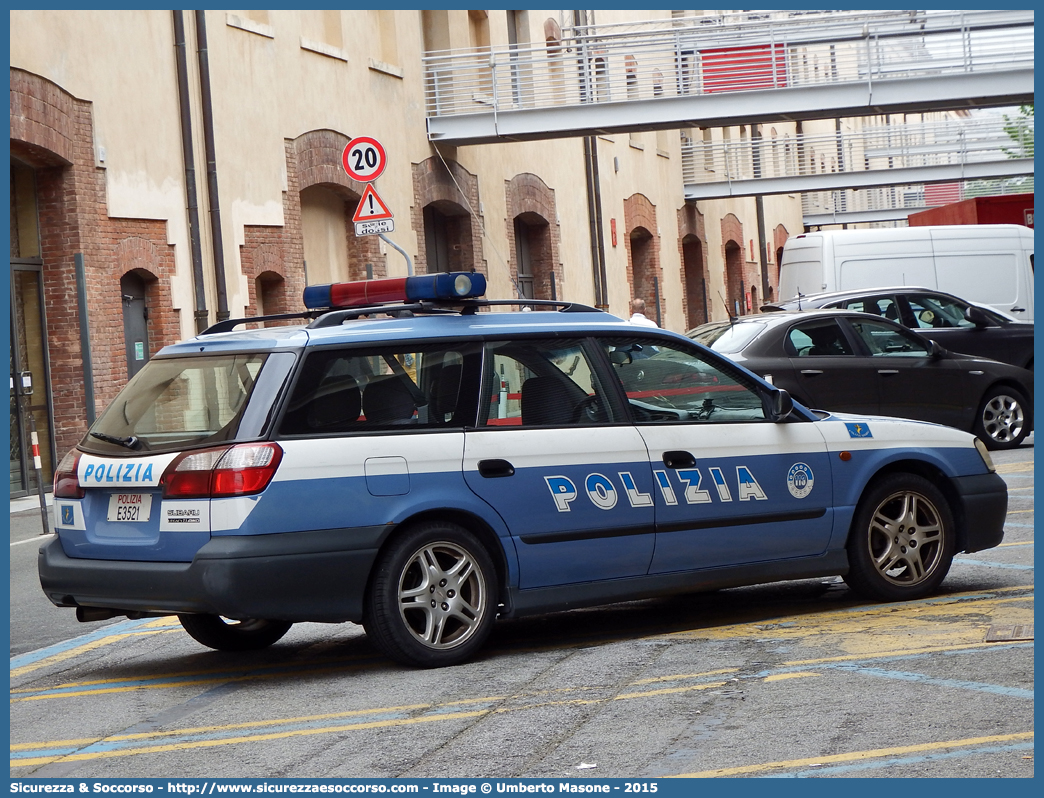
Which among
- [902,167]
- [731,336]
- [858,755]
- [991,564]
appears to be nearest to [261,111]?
[731,336]

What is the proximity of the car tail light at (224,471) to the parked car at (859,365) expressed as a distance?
8526 millimetres

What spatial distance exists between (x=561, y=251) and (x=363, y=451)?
77.7 ft

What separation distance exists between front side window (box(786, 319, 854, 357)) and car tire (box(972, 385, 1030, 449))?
1947mm

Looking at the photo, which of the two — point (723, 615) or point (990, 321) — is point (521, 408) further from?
point (990, 321)

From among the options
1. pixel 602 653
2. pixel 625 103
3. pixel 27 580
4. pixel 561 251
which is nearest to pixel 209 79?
pixel 625 103

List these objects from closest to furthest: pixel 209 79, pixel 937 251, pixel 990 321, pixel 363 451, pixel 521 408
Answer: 1. pixel 363 451
2. pixel 521 408
3. pixel 990 321
4. pixel 209 79
5. pixel 937 251

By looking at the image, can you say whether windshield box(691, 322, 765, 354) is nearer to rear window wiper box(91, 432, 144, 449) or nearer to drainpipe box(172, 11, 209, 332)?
drainpipe box(172, 11, 209, 332)

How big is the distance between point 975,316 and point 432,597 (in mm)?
11615

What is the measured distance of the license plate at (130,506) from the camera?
6375 mm

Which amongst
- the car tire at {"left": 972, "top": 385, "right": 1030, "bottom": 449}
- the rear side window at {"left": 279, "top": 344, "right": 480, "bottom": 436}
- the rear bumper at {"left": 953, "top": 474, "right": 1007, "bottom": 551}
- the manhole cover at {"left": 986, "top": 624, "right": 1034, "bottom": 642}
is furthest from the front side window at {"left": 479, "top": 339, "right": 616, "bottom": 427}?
the car tire at {"left": 972, "top": 385, "right": 1030, "bottom": 449}

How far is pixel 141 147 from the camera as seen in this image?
58.5ft

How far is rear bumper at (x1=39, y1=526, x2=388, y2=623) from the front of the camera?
240 inches

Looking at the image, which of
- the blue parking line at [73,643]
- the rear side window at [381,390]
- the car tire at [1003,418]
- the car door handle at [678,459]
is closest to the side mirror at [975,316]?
the car tire at [1003,418]

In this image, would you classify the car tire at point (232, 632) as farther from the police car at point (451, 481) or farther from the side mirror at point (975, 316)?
the side mirror at point (975, 316)
